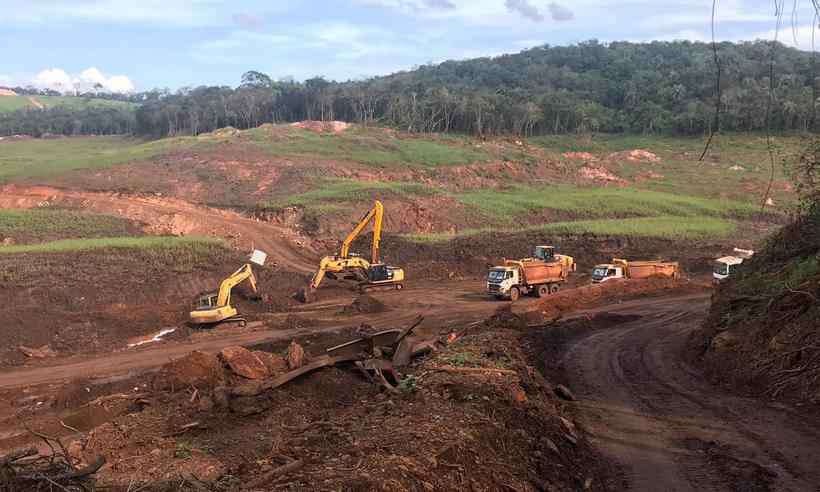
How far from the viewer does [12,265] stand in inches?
1460

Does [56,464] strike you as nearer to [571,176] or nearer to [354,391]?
[354,391]

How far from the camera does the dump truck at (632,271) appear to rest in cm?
4038

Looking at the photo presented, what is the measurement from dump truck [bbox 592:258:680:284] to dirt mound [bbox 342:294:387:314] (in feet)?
45.6

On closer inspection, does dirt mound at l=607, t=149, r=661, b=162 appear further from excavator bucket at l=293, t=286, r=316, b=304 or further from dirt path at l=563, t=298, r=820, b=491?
dirt path at l=563, t=298, r=820, b=491

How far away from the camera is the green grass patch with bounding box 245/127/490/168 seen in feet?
275

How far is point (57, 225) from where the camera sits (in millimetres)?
52312

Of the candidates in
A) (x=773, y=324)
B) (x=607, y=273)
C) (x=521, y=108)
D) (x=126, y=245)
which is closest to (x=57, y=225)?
(x=126, y=245)

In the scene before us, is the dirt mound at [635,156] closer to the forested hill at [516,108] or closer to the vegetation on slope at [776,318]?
the forested hill at [516,108]

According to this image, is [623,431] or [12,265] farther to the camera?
[12,265]

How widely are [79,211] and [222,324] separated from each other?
34492 mm

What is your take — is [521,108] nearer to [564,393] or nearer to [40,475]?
[564,393]

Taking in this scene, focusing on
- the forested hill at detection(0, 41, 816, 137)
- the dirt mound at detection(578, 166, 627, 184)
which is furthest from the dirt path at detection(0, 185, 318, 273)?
the forested hill at detection(0, 41, 816, 137)

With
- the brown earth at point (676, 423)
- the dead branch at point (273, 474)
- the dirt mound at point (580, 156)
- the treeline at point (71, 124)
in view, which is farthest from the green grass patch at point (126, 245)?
the treeline at point (71, 124)

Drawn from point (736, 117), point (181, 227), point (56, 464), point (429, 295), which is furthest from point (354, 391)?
point (736, 117)
